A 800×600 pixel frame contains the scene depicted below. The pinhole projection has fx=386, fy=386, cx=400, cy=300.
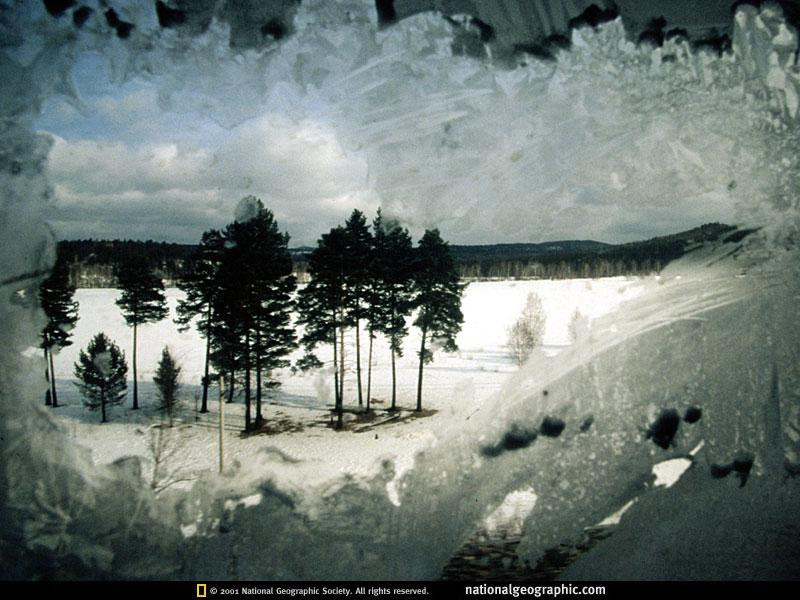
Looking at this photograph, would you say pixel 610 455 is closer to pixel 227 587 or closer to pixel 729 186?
pixel 729 186

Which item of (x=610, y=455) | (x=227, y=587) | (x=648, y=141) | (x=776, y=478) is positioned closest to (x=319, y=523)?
(x=227, y=587)

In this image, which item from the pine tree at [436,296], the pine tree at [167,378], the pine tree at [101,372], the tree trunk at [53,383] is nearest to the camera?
the tree trunk at [53,383]

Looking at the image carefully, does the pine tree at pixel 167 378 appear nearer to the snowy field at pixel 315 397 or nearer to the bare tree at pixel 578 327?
the snowy field at pixel 315 397

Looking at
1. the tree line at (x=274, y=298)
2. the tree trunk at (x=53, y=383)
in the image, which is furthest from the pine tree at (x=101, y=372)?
the tree trunk at (x=53, y=383)

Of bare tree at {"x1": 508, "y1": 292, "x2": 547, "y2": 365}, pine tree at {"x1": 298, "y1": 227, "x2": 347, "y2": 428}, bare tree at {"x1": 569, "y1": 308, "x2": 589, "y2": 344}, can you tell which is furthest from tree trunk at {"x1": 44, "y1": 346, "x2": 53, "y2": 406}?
bare tree at {"x1": 569, "y1": 308, "x2": 589, "y2": 344}

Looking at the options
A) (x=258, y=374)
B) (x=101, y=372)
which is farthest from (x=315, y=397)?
(x=101, y=372)
